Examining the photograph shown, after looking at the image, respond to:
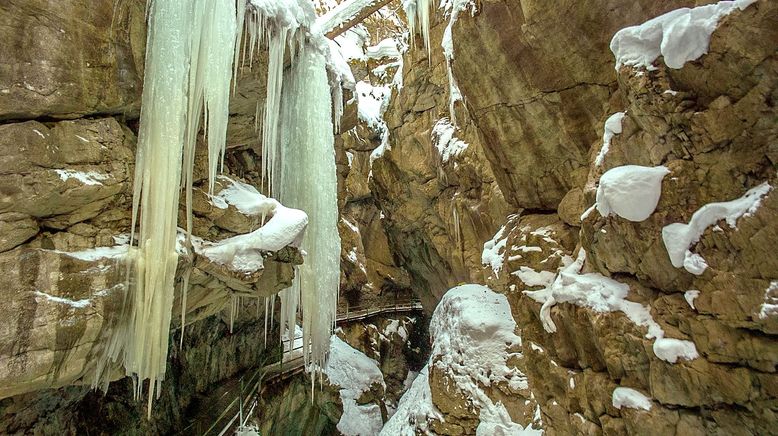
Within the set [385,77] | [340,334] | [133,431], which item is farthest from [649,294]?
[385,77]

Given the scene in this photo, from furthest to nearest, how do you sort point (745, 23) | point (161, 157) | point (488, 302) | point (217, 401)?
point (217, 401), point (488, 302), point (161, 157), point (745, 23)

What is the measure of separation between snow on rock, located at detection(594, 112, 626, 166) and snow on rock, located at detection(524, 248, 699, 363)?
121cm

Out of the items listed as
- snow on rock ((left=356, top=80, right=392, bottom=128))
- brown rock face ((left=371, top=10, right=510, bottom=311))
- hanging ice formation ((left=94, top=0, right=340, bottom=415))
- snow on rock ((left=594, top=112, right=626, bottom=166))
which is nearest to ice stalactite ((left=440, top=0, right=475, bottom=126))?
brown rock face ((left=371, top=10, right=510, bottom=311))

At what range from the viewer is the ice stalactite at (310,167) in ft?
27.5

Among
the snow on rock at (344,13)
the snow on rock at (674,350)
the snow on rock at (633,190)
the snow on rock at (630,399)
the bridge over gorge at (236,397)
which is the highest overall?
the snow on rock at (344,13)

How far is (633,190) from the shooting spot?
13.3ft

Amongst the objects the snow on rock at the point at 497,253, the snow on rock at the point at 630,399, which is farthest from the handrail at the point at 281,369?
the snow on rock at the point at 630,399

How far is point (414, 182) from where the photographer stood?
1505 cm

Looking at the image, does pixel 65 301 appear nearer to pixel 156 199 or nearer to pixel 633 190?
pixel 156 199

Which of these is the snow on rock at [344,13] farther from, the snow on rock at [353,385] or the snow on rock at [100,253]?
the snow on rock at [353,385]

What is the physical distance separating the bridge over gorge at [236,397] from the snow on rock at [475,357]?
307 centimetres

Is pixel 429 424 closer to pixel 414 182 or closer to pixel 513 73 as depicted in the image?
pixel 513 73

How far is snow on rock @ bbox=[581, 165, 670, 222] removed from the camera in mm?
3963

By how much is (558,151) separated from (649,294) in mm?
2834
